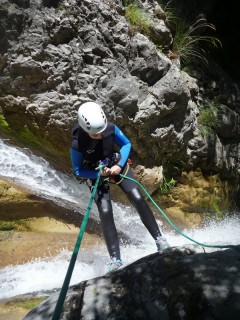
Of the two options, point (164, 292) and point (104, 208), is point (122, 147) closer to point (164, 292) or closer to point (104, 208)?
point (104, 208)

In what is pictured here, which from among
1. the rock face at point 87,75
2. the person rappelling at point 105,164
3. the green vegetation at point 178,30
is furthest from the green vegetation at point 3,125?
the green vegetation at point 178,30

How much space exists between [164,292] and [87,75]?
12.5 feet

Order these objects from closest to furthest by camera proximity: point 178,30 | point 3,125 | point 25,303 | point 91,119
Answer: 1. point 25,303
2. point 91,119
3. point 3,125
4. point 178,30

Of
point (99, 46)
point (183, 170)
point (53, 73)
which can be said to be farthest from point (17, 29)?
point (183, 170)

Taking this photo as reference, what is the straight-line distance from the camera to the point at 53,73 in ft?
17.3

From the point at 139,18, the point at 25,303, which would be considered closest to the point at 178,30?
the point at 139,18

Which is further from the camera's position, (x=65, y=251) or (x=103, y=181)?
(x=65, y=251)

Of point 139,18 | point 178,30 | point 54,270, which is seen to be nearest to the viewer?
point 54,270

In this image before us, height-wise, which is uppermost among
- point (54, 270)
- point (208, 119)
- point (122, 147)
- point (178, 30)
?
point (178, 30)

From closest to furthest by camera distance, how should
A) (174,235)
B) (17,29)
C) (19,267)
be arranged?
(19,267) < (17,29) < (174,235)

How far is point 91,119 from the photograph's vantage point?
3.81 meters

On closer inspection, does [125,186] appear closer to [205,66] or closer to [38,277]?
[38,277]

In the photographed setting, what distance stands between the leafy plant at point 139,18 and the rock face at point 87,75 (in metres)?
0.13

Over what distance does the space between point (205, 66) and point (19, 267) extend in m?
5.15
